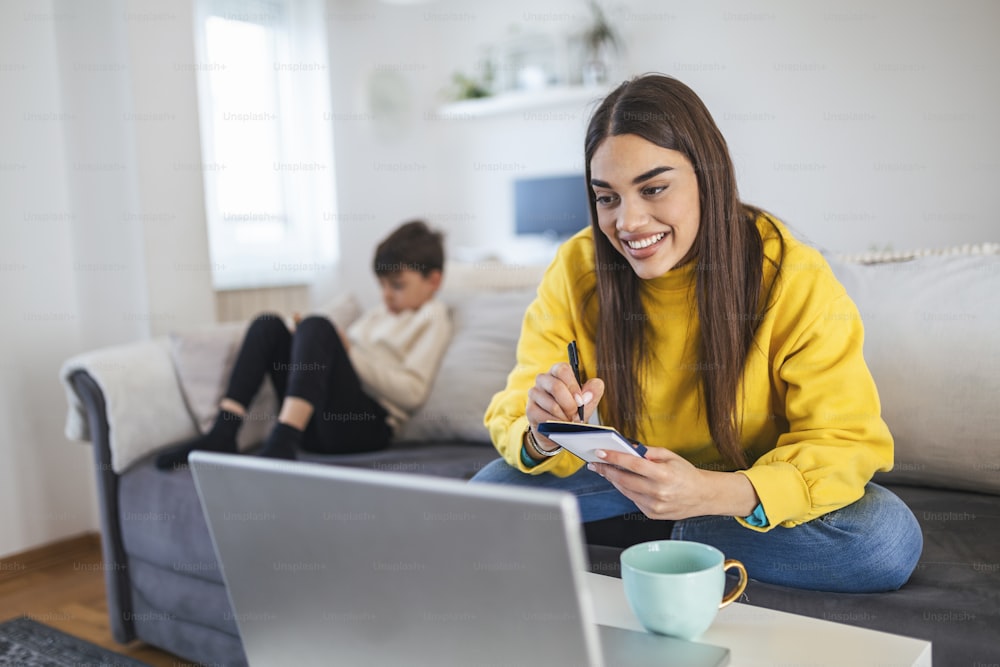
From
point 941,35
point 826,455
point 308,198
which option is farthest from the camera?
point 308,198

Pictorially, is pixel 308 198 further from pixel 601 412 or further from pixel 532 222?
pixel 601 412

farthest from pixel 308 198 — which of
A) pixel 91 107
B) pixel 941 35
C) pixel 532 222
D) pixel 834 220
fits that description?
pixel 941 35

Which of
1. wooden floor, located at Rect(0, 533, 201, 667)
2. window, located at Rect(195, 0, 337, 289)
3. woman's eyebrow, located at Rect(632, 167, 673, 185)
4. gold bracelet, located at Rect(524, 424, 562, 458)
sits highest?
window, located at Rect(195, 0, 337, 289)

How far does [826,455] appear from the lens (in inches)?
42.9

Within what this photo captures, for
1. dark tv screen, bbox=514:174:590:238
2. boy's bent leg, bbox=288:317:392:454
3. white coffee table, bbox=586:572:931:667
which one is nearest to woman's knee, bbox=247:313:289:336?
boy's bent leg, bbox=288:317:392:454

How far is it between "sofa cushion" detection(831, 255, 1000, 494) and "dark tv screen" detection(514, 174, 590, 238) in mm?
2663

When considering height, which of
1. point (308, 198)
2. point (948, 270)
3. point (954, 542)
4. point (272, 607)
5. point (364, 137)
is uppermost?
point (364, 137)

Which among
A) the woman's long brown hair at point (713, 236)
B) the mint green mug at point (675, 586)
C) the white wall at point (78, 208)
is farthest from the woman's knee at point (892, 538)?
the white wall at point (78, 208)

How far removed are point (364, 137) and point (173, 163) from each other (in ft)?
5.54

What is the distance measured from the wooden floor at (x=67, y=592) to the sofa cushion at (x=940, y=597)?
1307 mm

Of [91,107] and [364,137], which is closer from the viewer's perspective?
[91,107]

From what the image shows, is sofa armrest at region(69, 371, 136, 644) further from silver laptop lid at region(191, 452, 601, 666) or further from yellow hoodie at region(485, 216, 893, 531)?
silver laptop lid at region(191, 452, 601, 666)

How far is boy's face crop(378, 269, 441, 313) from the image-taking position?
2.36m

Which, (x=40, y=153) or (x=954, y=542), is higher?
(x=40, y=153)
